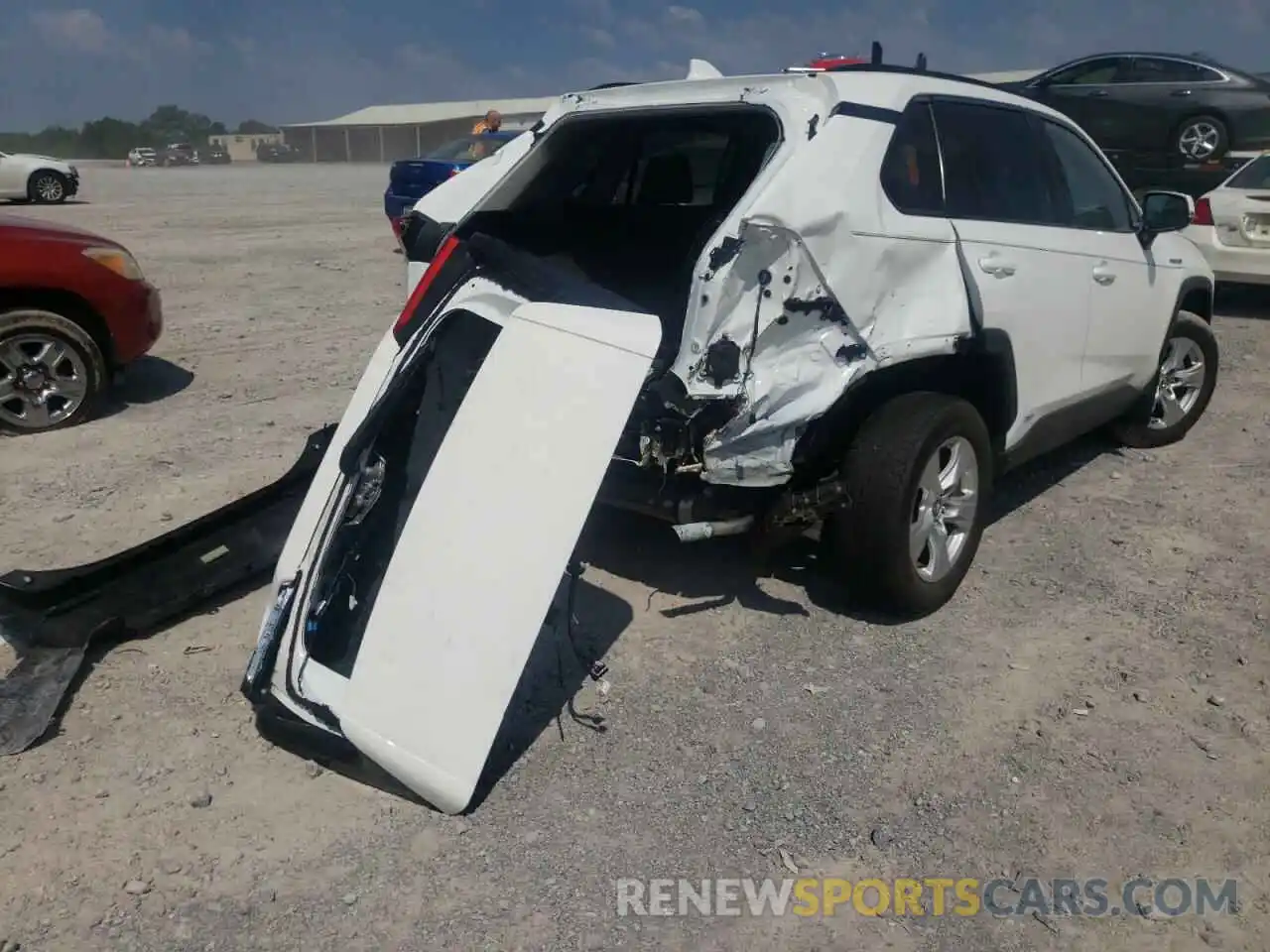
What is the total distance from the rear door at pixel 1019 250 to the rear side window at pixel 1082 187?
11 centimetres

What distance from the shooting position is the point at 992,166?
163 inches

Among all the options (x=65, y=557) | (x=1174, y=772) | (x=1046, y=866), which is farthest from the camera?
(x=65, y=557)

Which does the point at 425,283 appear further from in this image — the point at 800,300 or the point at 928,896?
the point at 928,896

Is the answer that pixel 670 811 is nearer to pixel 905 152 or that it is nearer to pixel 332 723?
pixel 332 723

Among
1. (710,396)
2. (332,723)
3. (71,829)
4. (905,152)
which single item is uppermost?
(905,152)

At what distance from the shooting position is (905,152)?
144 inches

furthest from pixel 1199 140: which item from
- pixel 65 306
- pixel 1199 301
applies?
pixel 65 306

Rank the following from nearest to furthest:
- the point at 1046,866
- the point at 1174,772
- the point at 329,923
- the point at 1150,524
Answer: the point at 329,923, the point at 1046,866, the point at 1174,772, the point at 1150,524

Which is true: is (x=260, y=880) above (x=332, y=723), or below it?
below

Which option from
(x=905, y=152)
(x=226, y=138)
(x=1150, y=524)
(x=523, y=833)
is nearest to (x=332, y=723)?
(x=523, y=833)

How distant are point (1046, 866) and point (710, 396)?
1604mm

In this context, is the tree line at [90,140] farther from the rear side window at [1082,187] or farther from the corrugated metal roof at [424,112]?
the rear side window at [1082,187]

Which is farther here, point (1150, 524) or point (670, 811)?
point (1150, 524)

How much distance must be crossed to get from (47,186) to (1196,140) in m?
21.5
